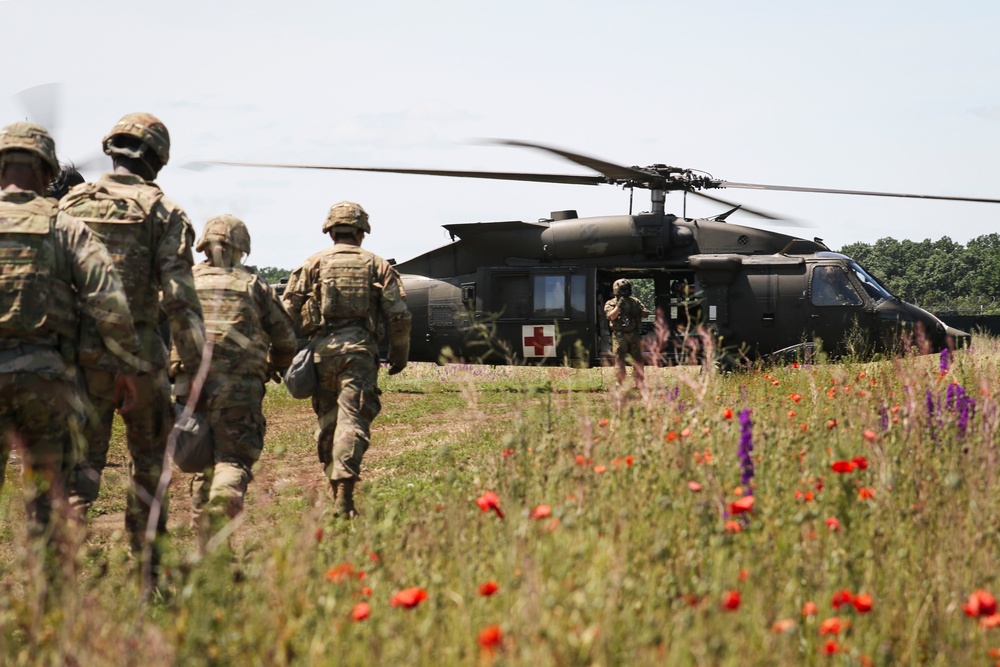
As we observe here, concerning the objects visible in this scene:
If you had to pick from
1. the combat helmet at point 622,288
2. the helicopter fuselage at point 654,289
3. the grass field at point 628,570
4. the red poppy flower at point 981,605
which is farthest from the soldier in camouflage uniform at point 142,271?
the helicopter fuselage at point 654,289

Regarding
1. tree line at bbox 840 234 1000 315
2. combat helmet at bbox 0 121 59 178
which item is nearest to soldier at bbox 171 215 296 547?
combat helmet at bbox 0 121 59 178

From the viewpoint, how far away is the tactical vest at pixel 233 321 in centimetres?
573

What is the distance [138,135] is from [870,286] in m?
11.5

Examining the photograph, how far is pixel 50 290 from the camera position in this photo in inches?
167

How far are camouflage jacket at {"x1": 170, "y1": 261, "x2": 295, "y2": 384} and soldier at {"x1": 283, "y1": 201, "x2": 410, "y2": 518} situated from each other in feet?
2.19

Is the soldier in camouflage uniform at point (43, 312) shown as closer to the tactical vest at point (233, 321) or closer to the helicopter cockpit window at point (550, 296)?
the tactical vest at point (233, 321)

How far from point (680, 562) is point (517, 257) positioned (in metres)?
11.7

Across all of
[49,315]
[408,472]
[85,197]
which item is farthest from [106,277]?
[408,472]

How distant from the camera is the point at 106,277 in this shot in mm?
4359

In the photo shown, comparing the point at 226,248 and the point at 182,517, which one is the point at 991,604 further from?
the point at 182,517

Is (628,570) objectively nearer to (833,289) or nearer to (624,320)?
(624,320)

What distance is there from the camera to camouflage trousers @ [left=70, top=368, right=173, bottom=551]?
478 centimetres

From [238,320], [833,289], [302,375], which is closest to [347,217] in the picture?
[302,375]

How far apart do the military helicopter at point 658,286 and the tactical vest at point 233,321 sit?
7.71m
